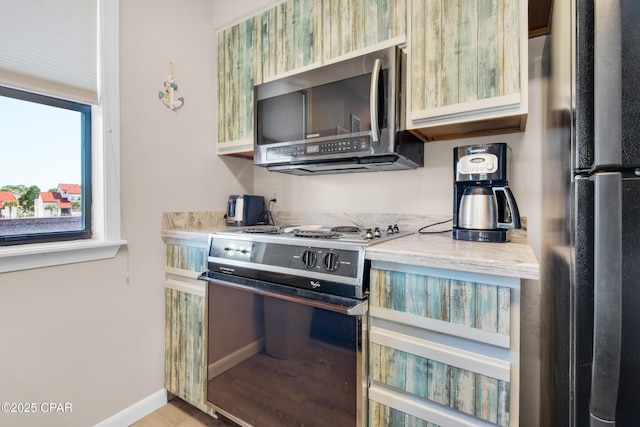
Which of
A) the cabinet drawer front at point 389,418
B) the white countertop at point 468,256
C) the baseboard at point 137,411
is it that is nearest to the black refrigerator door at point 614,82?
the white countertop at point 468,256

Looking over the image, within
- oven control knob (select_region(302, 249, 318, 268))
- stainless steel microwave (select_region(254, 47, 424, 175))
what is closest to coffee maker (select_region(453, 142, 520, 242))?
stainless steel microwave (select_region(254, 47, 424, 175))

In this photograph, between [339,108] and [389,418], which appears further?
[339,108]

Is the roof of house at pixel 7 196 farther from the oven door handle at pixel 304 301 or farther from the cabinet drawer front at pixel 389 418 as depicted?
the cabinet drawer front at pixel 389 418

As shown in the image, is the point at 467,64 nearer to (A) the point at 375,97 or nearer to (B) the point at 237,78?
(A) the point at 375,97

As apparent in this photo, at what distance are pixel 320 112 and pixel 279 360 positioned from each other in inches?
43.7

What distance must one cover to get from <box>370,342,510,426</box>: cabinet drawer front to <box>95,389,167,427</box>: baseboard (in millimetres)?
1312

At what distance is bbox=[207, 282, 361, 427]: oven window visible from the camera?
105 centimetres

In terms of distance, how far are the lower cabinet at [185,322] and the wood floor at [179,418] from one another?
3.4 inches

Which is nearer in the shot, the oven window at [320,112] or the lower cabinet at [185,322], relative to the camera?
the oven window at [320,112]

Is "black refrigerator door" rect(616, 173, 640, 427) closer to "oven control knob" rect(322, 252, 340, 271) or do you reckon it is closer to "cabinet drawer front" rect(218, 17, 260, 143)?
"oven control knob" rect(322, 252, 340, 271)

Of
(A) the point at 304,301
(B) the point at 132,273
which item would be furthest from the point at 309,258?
(B) the point at 132,273

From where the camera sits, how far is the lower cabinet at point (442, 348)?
2.72ft

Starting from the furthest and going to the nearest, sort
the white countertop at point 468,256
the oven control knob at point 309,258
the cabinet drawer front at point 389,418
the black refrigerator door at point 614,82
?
the oven control knob at point 309,258 → the cabinet drawer front at point 389,418 → the white countertop at point 468,256 → the black refrigerator door at point 614,82

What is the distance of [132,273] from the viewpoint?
61.4 inches
